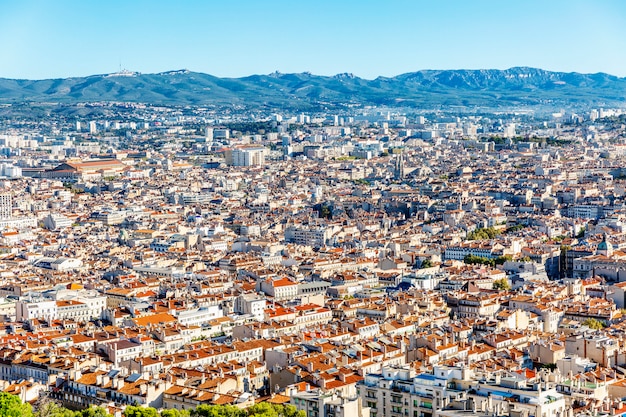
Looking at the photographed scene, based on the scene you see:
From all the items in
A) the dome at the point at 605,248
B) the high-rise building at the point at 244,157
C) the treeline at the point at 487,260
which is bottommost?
the high-rise building at the point at 244,157

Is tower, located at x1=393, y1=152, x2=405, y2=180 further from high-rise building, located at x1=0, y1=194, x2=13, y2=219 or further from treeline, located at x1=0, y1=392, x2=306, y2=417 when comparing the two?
treeline, located at x1=0, y1=392, x2=306, y2=417

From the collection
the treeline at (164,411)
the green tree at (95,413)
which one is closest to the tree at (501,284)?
the treeline at (164,411)

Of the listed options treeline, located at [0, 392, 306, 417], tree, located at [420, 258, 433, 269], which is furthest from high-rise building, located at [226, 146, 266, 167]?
treeline, located at [0, 392, 306, 417]

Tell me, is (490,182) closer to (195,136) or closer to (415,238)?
(415,238)

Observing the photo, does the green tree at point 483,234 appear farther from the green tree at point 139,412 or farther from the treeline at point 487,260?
the green tree at point 139,412

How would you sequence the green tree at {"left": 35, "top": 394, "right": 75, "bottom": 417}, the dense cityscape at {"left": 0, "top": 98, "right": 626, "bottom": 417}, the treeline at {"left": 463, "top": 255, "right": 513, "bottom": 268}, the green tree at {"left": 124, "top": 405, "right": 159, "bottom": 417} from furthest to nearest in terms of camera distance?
the treeline at {"left": 463, "top": 255, "right": 513, "bottom": 268}, the dense cityscape at {"left": 0, "top": 98, "right": 626, "bottom": 417}, the green tree at {"left": 35, "top": 394, "right": 75, "bottom": 417}, the green tree at {"left": 124, "top": 405, "right": 159, "bottom": 417}

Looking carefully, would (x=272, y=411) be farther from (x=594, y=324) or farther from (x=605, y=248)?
(x=605, y=248)

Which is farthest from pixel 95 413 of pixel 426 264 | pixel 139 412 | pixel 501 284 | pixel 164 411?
pixel 426 264

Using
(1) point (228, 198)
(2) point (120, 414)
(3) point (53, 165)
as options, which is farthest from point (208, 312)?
(3) point (53, 165)
